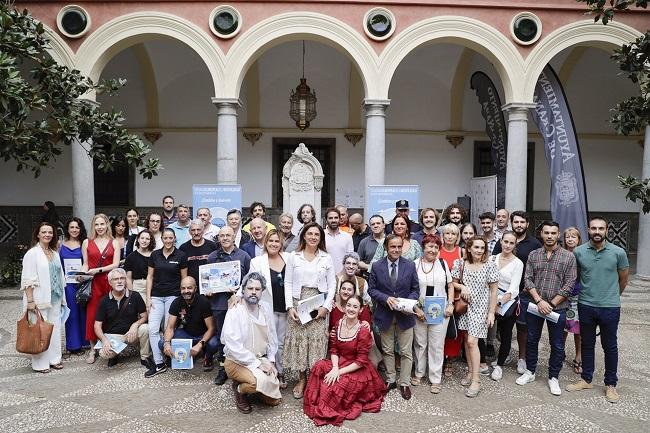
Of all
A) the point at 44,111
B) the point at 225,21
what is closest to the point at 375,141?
the point at 225,21

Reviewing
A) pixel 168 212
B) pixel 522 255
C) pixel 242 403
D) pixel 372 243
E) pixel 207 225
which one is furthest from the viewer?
pixel 168 212

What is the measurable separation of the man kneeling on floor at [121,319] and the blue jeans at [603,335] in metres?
4.85

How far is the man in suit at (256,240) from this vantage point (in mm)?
5773

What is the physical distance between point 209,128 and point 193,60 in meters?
2.07

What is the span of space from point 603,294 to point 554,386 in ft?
3.64

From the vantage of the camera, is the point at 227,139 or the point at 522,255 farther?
the point at 227,139

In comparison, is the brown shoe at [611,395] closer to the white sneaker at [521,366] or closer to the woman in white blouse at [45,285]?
the white sneaker at [521,366]

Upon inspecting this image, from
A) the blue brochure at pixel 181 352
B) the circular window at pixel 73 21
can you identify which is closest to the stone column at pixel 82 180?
the circular window at pixel 73 21

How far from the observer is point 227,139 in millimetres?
10367

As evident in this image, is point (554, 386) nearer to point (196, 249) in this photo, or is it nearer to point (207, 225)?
point (196, 249)

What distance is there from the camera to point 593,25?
1044cm

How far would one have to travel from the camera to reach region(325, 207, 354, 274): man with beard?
5.95 metres

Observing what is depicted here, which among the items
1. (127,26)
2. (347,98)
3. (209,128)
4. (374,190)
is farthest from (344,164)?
(127,26)

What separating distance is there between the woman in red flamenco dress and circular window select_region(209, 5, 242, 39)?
7915 mm
